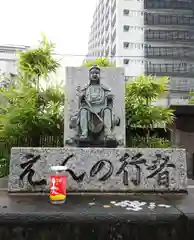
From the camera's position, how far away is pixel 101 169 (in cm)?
396

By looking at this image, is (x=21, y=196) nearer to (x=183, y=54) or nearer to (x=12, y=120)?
(x=12, y=120)

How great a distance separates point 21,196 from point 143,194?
1.84 m

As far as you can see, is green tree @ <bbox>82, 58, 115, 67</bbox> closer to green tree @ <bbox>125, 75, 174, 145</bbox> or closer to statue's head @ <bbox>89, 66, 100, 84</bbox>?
green tree @ <bbox>125, 75, 174, 145</bbox>

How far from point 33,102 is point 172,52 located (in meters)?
34.0

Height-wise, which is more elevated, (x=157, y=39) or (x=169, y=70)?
(x=157, y=39)

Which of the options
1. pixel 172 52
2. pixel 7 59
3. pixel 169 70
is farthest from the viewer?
pixel 172 52

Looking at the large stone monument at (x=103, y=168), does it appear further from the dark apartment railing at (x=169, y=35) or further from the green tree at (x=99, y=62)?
the dark apartment railing at (x=169, y=35)

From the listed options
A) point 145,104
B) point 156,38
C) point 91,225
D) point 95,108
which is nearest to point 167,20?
point 156,38

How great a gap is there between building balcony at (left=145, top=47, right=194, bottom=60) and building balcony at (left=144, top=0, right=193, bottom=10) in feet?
21.5

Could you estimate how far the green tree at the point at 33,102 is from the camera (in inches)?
241

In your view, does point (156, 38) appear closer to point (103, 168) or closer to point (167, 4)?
point (167, 4)

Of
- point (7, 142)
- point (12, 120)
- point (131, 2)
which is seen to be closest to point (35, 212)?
point (12, 120)

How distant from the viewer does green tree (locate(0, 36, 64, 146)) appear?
20.1 feet

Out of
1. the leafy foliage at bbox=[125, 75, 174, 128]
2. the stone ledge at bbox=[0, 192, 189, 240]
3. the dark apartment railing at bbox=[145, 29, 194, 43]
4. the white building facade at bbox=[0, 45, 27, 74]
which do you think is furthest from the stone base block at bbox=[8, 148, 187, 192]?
the dark apartment railing at bbox=[145, 29, 194, 43]
